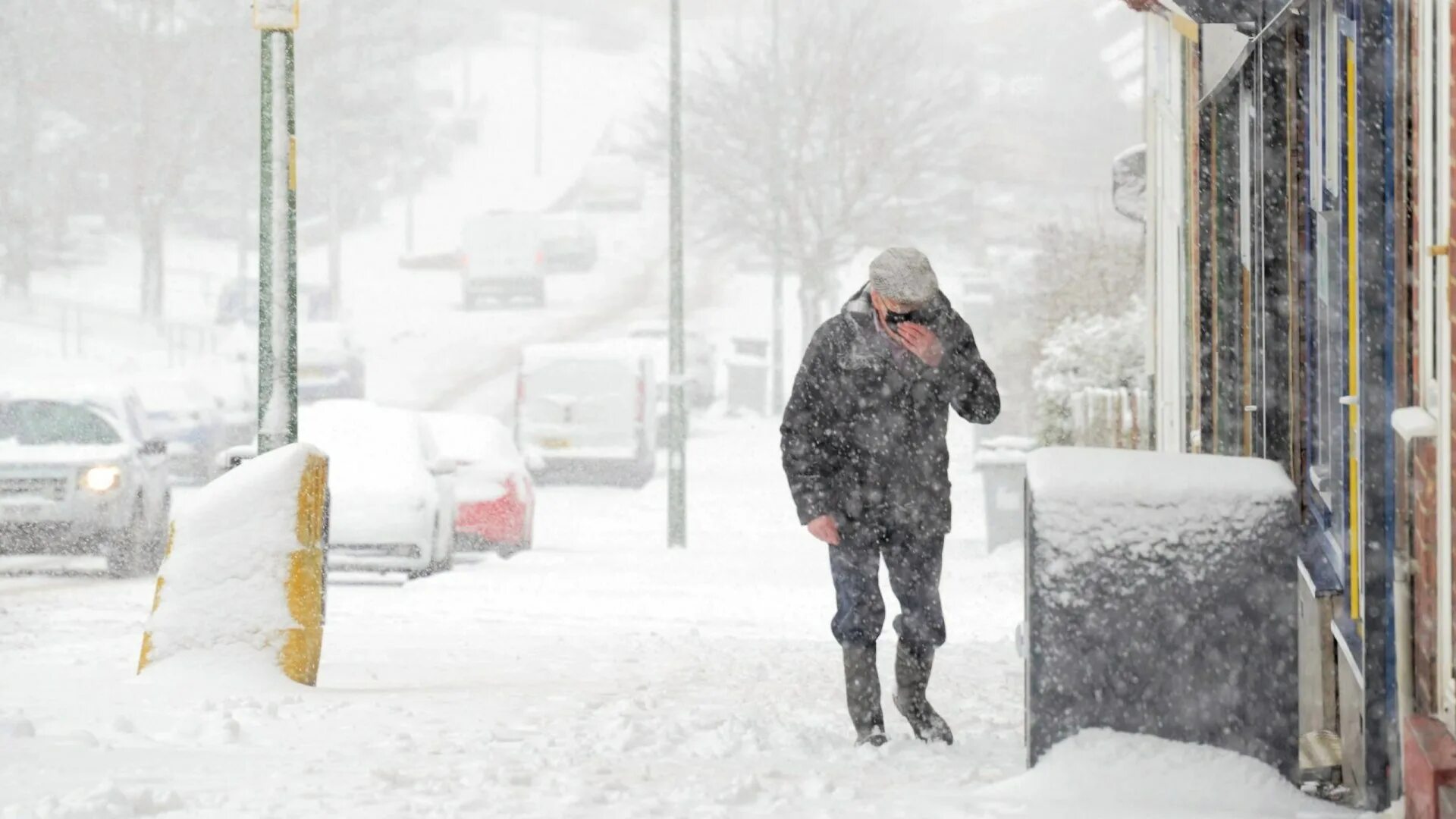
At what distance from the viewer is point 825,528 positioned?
5.94 meters

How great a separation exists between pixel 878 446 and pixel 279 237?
361 centimetres

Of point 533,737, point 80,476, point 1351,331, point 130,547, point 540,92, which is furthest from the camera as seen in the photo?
point 540,92

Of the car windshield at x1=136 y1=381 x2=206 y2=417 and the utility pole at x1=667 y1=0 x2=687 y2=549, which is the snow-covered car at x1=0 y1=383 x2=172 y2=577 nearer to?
the utility pole at x1=667 y1=0 x2=687 y2=549

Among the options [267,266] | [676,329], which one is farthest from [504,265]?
[267,266]

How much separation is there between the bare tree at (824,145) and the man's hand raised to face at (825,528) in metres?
34.6

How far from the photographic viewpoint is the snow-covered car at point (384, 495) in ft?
50.3

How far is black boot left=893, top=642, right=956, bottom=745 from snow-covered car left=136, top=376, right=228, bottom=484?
2165cm

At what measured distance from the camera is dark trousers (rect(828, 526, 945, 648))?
6004mm

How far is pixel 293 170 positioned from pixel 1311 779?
523 centimetres

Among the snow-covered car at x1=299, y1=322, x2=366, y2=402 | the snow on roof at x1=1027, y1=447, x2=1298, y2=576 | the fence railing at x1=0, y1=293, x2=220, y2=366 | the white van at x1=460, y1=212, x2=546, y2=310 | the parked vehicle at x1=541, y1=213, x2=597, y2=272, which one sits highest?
the parked vehicle at x1=541, y1=213, x2=597, y2=272

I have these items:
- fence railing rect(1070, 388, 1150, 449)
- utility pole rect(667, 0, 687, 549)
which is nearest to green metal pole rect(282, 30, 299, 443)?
fence railing rect(1070, 388, 1150, 449)

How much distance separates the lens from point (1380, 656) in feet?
15.6

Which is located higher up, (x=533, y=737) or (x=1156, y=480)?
(x=1156, y=480)

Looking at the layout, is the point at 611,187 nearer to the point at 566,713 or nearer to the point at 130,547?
the point at 130,547
